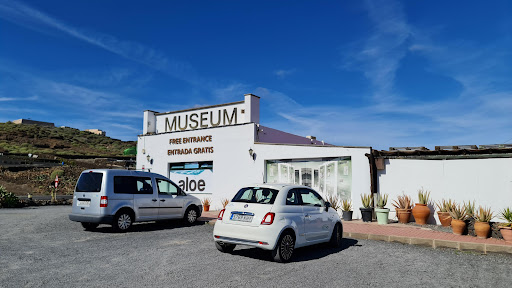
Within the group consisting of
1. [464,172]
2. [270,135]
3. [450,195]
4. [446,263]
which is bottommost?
[446,263]

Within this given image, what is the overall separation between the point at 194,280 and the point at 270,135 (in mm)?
12691

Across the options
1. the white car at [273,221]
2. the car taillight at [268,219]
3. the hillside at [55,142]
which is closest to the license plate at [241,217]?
the white car at [273,221]

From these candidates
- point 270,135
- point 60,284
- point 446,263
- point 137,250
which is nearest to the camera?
point 60,284

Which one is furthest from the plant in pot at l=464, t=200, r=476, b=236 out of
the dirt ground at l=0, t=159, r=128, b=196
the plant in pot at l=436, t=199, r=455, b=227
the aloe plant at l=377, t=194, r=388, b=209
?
the dirt ground at l=0, t=159, r=128, b=196

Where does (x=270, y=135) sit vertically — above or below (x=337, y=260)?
above

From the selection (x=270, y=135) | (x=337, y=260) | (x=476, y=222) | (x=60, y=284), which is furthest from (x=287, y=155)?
(x=60, y=284)

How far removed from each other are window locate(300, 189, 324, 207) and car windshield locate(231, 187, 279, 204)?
2.85ft

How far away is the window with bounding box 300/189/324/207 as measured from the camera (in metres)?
7.74

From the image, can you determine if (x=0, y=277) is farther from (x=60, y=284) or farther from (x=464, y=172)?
(x=464, y=172)

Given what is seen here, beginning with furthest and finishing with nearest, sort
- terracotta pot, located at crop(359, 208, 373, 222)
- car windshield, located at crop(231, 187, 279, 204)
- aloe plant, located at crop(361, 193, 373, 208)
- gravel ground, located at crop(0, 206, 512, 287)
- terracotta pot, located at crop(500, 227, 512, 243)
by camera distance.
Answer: aloe plant, located at crop(361, 193, 373, 208)
terracotta pot, located at crop(359, 208, 373, 222)
terracotta pot, located at crop(500, 227, 512, 243)
car windshield, located at crop(231, 187, 279, 204)
gravel ground, located at crop(0, 206, 512, 287)

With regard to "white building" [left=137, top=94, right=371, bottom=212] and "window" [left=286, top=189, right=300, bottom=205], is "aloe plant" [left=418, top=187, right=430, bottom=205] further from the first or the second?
"window" [left=286, top=189, right=300, bottom=205]

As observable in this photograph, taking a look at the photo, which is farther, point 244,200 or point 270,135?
point 270,135

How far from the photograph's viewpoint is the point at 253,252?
25.6 feet

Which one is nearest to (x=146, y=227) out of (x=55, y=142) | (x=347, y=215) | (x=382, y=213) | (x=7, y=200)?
(x=347, y=215)
